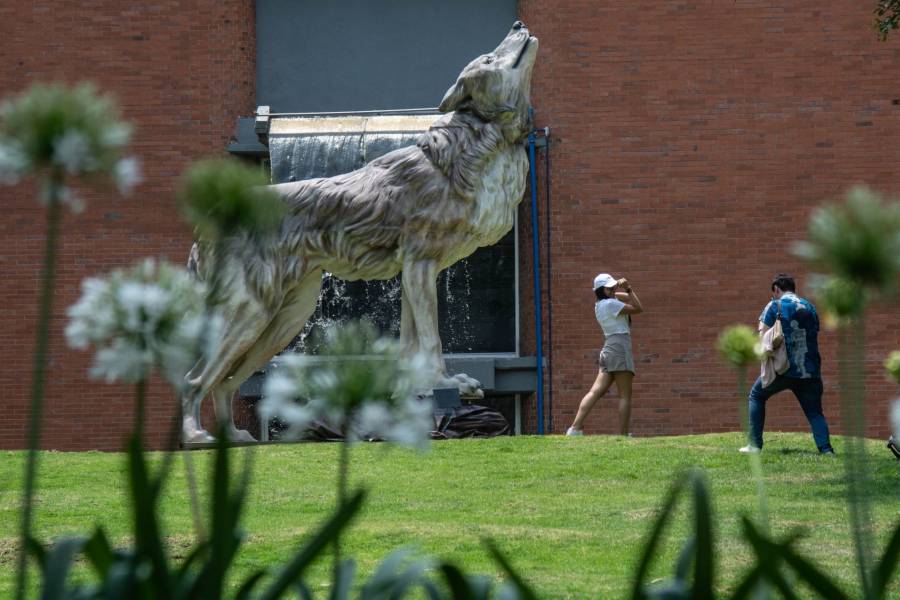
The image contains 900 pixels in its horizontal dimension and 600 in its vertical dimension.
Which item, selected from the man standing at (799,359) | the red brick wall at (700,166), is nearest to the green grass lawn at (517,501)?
the man standing at (799,359)

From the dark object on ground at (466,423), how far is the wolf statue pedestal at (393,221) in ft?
3.24

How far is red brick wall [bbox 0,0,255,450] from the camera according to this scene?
20.0 meters

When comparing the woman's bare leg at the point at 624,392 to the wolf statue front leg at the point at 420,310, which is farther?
the woman's bare leg at the point at 624,392

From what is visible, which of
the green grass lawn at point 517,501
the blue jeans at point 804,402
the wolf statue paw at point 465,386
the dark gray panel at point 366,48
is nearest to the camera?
the green grass lawn at point 517,501

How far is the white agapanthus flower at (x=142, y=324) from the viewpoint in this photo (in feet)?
→ 5.29

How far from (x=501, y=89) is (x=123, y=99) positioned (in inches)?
388

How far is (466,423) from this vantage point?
12469mm

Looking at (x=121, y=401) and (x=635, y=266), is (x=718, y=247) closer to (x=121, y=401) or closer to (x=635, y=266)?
(x=635, y=266)

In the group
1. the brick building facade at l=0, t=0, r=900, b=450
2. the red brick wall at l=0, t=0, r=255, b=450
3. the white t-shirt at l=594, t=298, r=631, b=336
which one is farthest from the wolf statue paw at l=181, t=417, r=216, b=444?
the red brick wall at l=0, t=0, r=255, b=450

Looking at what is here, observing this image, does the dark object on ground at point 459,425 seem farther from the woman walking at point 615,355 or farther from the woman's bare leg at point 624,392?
the woman's bare leg at point 624,392

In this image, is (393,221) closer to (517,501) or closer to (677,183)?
(517,501)

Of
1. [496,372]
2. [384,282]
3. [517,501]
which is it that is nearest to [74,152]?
[517,501]

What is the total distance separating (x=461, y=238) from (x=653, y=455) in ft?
7.67

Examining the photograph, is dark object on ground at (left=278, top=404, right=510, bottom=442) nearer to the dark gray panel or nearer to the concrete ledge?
the concrete ledge
